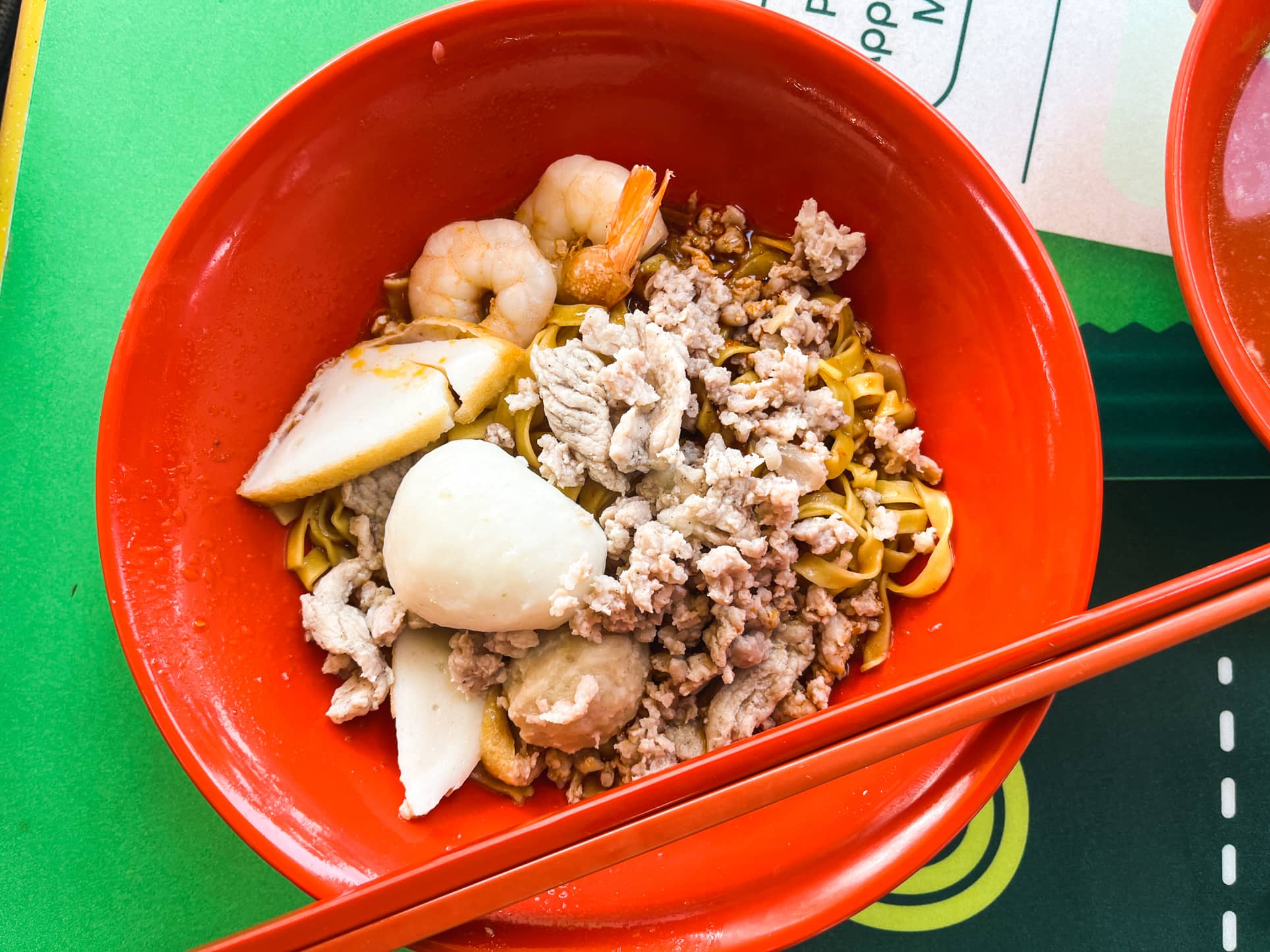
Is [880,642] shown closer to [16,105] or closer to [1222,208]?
[1222,208]

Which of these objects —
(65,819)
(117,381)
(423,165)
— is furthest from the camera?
(65,819)

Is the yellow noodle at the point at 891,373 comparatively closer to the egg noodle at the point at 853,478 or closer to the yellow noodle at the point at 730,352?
the egg noodle at the point at 853,478

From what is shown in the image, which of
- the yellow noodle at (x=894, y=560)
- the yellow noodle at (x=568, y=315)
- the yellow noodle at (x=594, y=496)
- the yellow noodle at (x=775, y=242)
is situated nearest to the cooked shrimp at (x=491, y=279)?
the yellow noodle at (x=568, y=315)

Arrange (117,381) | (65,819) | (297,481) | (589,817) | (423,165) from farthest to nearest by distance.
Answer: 1. (65,819)
2. (423,165)
3. (297,481)
4. (117,381)
5. (589,817)

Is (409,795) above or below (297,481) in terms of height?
below

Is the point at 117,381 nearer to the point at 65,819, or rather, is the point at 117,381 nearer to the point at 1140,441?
the point at 65,819

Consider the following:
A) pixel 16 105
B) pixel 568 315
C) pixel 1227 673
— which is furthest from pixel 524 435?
pixel 1227 673

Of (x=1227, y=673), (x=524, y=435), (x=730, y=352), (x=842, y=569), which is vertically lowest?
(x=1227, y=673)

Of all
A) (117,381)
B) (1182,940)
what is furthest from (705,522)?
(1182,940)
